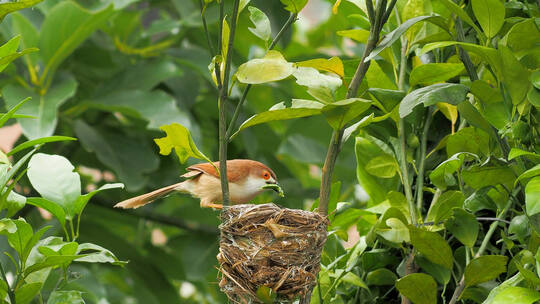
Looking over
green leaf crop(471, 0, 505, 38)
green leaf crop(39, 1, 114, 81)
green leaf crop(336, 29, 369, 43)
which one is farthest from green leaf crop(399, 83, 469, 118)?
green leaf crop(39, 1, 114, 81)

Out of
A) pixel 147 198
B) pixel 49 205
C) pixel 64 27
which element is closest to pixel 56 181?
pixel 49 205

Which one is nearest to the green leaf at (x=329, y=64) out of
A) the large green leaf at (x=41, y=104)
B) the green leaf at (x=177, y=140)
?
the green leaf at (x=177, y=140)

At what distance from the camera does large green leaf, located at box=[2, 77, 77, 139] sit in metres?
2.05

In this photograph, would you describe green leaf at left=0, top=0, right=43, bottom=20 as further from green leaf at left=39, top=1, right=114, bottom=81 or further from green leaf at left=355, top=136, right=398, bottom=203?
green leaf at left=39, top=1, right=114, bottom=81

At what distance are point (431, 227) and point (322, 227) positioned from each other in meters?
0.30

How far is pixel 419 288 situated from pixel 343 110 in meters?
0.37

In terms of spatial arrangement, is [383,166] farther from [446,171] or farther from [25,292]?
[25,292]

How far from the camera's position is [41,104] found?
2.20m

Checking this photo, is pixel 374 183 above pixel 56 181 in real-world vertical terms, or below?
below

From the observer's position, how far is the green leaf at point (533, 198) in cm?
91

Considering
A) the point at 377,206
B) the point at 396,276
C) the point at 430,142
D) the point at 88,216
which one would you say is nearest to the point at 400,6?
the point at 430,142

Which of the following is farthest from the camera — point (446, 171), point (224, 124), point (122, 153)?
point (122, 153)

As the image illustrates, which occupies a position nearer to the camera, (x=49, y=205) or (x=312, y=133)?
(x=49, y=205)

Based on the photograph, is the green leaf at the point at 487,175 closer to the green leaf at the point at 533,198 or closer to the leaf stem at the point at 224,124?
the green leaf at the point at 533,198
